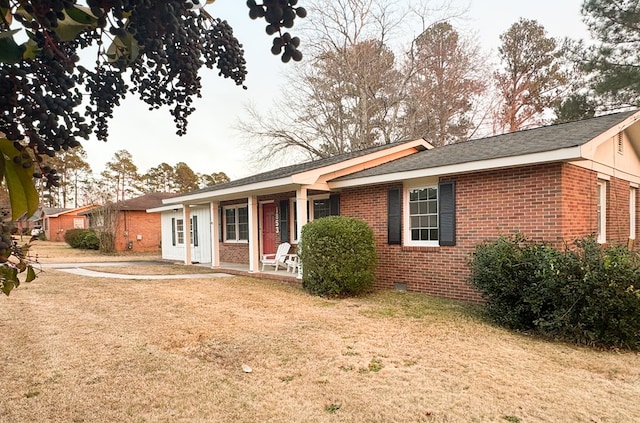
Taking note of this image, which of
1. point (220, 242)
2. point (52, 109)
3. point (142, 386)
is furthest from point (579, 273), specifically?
point (220, 242)

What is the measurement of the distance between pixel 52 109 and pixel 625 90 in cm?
2045

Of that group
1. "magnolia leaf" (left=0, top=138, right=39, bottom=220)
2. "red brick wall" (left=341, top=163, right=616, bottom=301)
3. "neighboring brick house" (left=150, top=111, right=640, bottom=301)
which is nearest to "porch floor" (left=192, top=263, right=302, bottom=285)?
"neighboring brick house" (left=150, top=111, right=640, bottom=301)

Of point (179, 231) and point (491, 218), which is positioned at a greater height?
point (491, 218)

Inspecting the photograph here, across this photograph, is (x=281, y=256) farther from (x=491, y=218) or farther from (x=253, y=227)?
(x=491, y=218)

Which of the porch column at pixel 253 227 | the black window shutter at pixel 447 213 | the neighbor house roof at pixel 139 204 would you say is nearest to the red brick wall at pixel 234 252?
the porch column at pixel 253 227

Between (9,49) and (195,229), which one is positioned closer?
(9,49)

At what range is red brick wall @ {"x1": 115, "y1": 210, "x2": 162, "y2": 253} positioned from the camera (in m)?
22.5

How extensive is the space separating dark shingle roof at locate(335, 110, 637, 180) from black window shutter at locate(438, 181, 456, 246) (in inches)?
23.0

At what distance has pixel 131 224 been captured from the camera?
23.1m

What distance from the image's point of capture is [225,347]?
489 centimetres

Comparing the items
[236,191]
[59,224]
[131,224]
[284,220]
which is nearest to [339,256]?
[236,191]

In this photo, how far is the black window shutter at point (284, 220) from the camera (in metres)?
12.1

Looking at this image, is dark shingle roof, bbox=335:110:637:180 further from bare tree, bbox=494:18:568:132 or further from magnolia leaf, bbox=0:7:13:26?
bare tree, bbox=494:18:568:132

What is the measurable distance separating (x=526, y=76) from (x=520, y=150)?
668 inches
